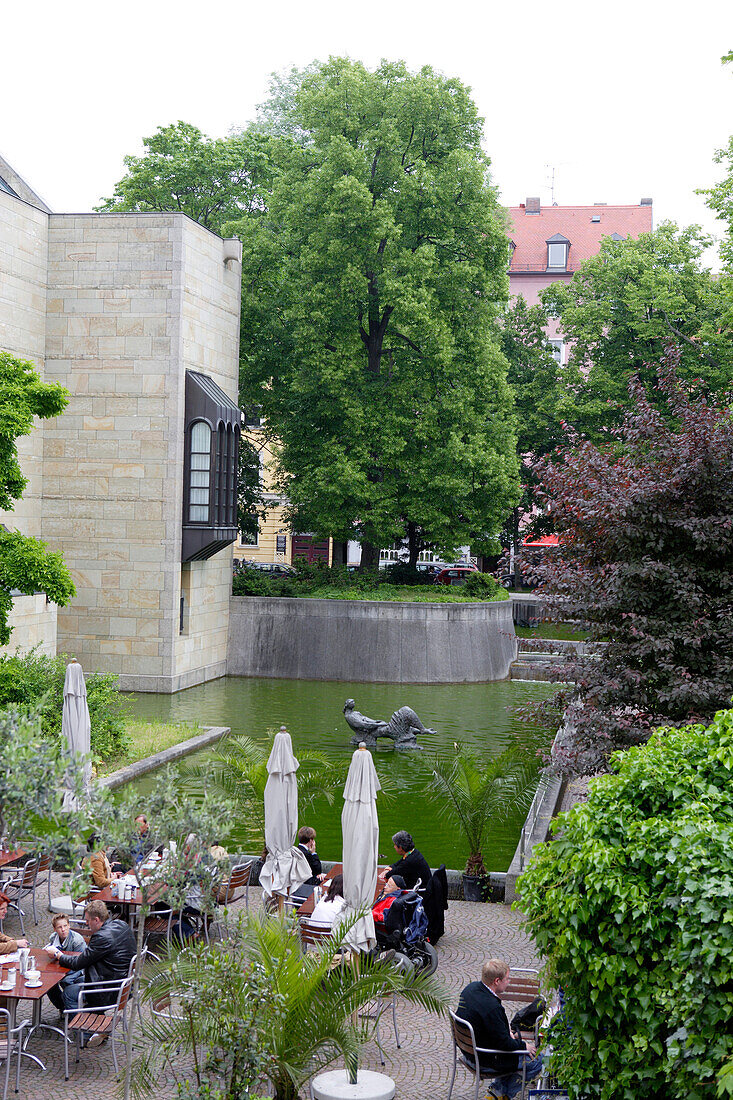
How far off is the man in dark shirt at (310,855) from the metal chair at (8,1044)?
3.99 meters

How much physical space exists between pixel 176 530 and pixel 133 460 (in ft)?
6.97

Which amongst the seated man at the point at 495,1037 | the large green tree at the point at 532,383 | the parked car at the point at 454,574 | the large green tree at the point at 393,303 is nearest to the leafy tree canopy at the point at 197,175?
the large green tree at the point at 393,303

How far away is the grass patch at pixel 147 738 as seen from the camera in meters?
19.1

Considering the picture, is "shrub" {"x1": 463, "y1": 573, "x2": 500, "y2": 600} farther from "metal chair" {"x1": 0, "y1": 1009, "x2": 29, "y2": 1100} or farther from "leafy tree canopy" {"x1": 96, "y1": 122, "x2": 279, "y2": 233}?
"metal chair" {"x1": 0, "y1": 1009, "x2": 29, "y2": 1100}

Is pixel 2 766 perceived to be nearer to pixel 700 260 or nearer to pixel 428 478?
pixel 428 478

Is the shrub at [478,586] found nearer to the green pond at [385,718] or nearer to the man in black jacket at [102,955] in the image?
the green pond at [385,718]

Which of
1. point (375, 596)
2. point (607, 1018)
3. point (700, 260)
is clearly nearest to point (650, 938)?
point (607, 1018)

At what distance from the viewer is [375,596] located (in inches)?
1356

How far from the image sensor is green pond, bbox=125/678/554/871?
53.6ft

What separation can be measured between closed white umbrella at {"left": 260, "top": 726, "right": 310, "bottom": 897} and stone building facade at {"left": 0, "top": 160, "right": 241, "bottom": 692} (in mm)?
16888

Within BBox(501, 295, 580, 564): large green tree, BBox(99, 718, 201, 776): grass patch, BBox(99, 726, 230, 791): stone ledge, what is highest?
BBox(501, 295, 580, 564): large green tree

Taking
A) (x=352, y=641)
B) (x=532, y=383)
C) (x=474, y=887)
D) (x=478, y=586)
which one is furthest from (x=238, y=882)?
(x=532, y=383)

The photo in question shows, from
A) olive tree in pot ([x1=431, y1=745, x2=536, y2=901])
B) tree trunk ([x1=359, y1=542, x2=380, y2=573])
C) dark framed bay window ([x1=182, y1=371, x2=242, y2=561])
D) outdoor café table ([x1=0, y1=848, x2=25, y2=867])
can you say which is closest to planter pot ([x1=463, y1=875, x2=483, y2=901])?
olive tree in pot ([x1=431, y1=745, x2=536, y2=901])

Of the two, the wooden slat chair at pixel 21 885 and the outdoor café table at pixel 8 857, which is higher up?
the outdoor café table at pixel 8 857
